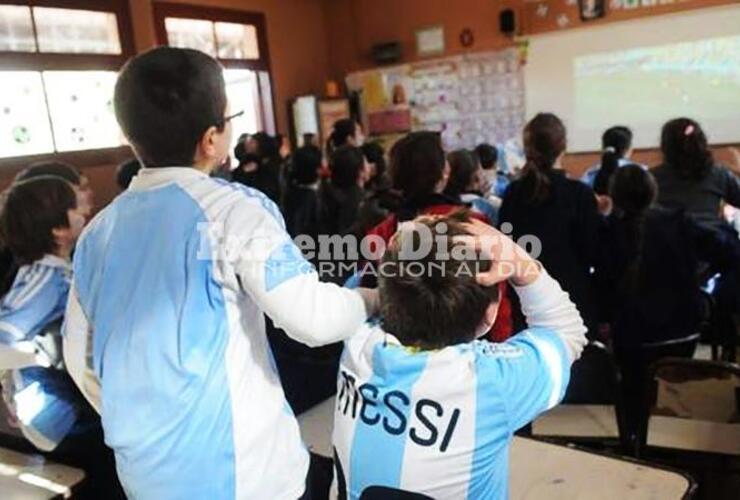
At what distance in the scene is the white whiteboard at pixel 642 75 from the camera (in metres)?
5.36

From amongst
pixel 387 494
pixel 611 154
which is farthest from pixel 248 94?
pixel 387 494

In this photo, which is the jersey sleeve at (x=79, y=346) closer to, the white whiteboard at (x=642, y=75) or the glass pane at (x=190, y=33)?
the glass pane at (x=190, y=33)

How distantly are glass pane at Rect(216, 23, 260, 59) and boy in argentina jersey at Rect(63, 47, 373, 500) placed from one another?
5783 millimetres

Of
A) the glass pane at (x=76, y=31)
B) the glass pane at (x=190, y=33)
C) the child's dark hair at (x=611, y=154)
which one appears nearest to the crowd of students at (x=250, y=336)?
the child's dark hair at (x=611, y=154)

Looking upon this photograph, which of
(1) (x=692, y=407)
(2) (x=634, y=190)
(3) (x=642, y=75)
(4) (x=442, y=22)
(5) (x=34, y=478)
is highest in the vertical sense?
(4) (x=442, y=22)

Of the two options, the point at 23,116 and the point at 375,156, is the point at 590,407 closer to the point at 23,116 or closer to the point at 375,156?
the point at 375,156

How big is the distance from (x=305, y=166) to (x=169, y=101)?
254 cm

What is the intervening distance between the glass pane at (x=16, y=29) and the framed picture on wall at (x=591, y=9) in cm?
466

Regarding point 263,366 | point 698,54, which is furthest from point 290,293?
point 698,54

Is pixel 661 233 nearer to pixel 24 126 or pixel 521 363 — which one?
pixel 521 363

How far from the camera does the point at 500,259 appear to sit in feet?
3.30

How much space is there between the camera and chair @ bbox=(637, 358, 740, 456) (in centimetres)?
172

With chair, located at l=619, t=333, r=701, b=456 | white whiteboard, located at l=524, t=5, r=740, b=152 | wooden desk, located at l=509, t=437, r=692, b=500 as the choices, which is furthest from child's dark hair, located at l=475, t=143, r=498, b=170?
wooden desk, located at l=509, t=437, r=692, b=500

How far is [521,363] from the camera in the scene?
39.4 inches
